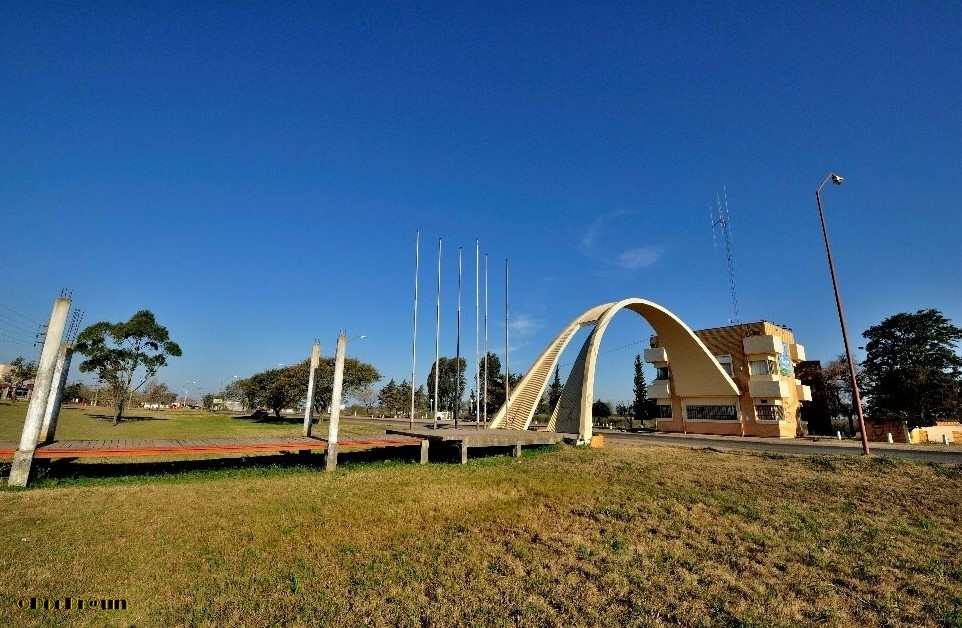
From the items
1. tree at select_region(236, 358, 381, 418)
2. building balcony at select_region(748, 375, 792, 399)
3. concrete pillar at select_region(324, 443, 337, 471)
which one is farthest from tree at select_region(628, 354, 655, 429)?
concrete pillar at select_region(324, 443, 337, 471)

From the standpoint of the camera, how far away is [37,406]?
11852 mm

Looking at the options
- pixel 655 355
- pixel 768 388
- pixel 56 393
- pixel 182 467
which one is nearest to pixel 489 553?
Answer: pixel 182 467

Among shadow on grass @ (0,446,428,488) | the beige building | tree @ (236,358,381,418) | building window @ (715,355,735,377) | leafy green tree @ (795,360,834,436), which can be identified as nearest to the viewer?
shadow on grass @ (0,446,428,488)

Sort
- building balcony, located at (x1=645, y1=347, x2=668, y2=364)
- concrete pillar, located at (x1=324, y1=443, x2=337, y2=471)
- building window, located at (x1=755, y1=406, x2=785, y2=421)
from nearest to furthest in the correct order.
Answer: concrete pillar, located at (x1=324, y1=443, x2=337, y2=471) → building window, located at (x1=755, y1=406, x2=785, y2=421) → building balcony, located at (x1=645, y1=347, x2=668, y2=364)

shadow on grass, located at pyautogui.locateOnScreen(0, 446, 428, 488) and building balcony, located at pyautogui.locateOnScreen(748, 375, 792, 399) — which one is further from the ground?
building balcony, located at pyautogui.locateOnScreen(748, 375, 792, 399)

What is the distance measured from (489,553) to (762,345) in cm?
4422

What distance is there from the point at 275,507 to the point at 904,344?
64.0 m

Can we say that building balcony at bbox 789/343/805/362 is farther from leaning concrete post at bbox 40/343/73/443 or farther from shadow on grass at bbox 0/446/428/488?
leaning concrete post at bbox 40/343/73/443

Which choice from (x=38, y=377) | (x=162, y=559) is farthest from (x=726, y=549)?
(x=38, y=377)

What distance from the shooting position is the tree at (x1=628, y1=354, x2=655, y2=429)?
6291 cm

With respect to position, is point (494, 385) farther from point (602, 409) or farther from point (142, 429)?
point (142, 429)

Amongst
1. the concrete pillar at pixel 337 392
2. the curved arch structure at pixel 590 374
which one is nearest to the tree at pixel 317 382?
the curved arch structure at pixel 590 374

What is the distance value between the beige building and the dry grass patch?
1224 inches

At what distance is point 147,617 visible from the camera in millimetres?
5129
